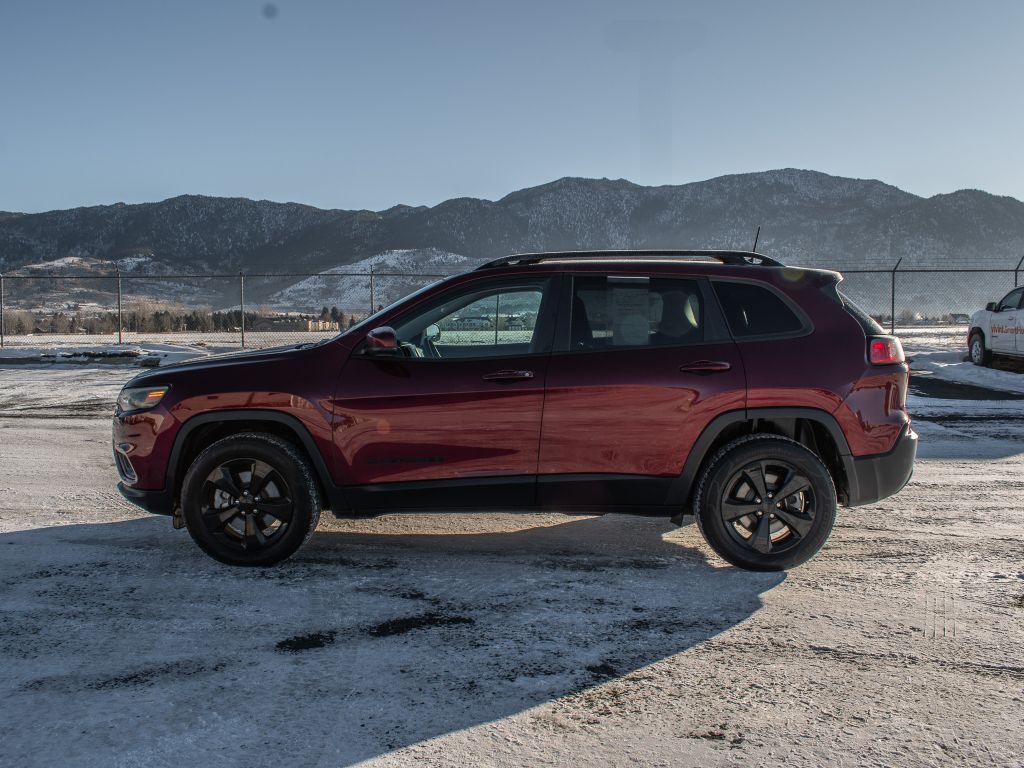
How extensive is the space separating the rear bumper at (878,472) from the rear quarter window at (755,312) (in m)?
0.82

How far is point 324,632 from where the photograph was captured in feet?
12.7

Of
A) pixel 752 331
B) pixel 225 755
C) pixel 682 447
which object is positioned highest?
pixel 752 331

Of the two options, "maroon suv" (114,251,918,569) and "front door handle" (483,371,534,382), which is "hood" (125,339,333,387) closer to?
"maroon suv" (114,251,918,569)

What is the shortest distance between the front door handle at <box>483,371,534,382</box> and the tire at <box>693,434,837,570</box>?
3.71 feet

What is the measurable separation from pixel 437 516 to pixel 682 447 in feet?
6.81

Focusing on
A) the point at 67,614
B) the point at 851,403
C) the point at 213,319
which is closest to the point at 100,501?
the point at 67,614

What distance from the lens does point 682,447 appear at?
4676 millimetres

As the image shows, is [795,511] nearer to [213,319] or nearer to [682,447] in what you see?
[682,447]

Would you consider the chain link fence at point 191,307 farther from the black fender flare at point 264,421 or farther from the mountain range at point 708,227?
the mountain range at point 708,227

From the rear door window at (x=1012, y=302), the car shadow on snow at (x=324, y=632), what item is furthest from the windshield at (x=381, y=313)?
the rear door window at (x=1012, y=302)

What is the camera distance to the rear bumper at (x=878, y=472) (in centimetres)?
475

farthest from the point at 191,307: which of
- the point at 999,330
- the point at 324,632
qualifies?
the point at 324,632

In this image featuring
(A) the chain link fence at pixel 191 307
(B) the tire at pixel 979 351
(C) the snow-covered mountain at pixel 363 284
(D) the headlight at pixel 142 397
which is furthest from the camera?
(C) the snow-covered mountain at pixel 363 284

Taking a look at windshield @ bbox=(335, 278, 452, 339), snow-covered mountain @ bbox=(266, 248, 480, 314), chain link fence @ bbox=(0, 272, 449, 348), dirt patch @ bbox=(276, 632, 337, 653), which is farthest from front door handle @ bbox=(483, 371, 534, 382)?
snow-covered mountain @ bbox=(266, 248, 480, 314)
